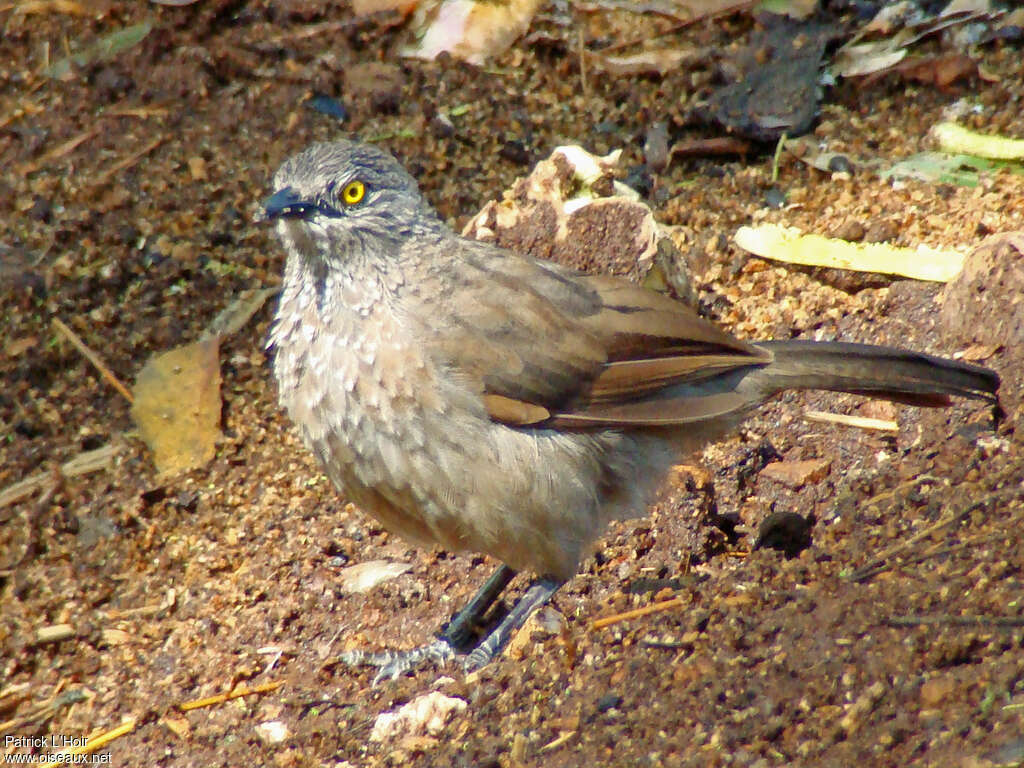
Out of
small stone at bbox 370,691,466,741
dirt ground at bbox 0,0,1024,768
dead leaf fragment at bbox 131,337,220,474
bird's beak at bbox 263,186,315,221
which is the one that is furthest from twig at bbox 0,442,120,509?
small stone at bbox 370,691,466,741

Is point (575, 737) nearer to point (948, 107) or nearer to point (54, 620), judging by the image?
point (54, 620)

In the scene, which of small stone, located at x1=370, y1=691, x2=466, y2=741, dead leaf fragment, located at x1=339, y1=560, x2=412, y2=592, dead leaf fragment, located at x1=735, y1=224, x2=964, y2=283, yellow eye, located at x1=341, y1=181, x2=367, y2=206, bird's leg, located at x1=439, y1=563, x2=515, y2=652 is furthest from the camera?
dead leaf fragment, located at x1=735, y1=224, x2=964, y2=283

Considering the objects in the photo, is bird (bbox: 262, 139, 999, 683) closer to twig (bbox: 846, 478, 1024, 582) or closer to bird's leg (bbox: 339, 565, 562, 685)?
bird's leg (bbox: 339, 565, 562, 685)

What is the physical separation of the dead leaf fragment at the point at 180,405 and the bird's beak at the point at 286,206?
5.39 ft

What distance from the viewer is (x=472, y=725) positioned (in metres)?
3.64

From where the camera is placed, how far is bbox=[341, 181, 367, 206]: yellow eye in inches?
173

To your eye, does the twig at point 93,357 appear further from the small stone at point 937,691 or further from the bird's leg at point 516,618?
the small stone at point 937,691

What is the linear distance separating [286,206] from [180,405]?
1.75 m

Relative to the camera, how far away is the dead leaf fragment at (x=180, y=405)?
5609 mm

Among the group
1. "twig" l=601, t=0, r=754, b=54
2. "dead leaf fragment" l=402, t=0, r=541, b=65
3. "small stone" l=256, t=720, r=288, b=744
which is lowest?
"small stone" l=256, t=720, r=288, b=744

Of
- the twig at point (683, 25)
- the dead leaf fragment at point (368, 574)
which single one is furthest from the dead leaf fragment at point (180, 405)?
the twig at point (683, 25)

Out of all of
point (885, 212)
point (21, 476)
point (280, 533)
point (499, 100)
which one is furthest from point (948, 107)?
point (21, 476)

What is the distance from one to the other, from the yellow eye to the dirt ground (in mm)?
1521

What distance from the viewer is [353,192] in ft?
14.5
